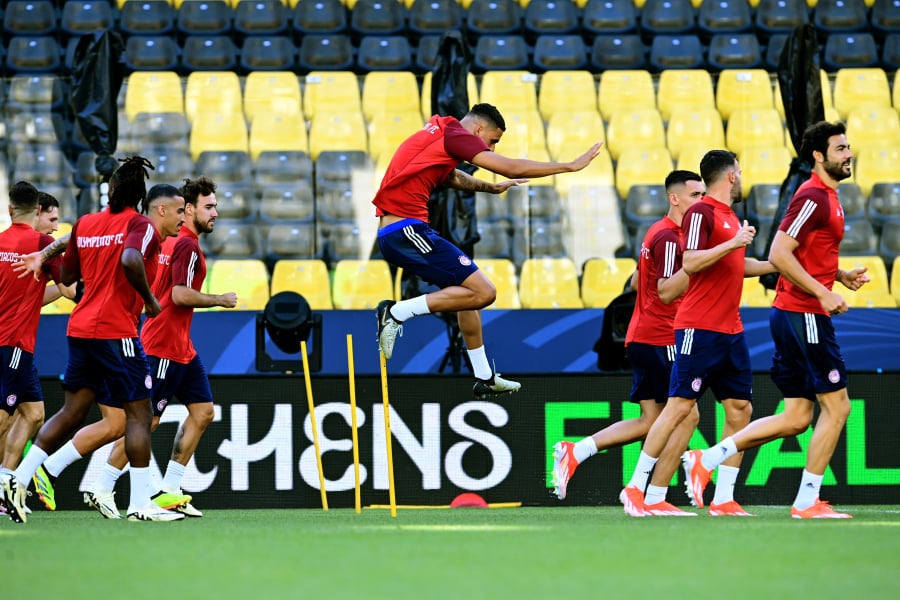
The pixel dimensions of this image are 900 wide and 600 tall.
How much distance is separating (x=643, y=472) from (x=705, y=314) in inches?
40.7

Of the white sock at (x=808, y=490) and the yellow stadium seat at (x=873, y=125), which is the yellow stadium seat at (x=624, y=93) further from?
the white sock at (x=808, y=490)

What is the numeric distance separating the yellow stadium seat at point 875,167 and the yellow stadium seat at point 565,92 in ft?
8.41

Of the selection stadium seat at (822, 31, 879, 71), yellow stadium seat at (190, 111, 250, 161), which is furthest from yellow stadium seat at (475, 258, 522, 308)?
stadium seat at (822, 31, 879, 71)

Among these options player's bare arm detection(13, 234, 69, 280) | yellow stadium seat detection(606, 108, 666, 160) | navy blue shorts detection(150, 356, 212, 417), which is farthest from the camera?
yellow stadium seat detection(606, 108, 666, 160)

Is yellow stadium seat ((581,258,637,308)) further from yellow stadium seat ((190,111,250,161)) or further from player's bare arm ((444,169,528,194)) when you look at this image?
yellow stadium seat ((190,111,250,161))

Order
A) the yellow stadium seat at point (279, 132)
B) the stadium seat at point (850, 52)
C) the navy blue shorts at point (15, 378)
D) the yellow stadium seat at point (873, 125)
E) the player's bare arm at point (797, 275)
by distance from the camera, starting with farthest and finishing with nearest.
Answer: the stadium seat at point (850, 52) < the yellow stadium seat at point (873, 125) < the yellow stadium seat at point (279, 132) < the navy blue shorts at point (15, 378) < the player's bare arm at point (797, 275)

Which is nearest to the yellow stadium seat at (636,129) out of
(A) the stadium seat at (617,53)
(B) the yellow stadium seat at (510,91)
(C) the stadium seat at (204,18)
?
(B) the yellow stadium seat at (510,91)

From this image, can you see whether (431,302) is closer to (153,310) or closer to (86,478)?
(153,310)

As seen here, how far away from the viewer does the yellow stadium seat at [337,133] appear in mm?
12742

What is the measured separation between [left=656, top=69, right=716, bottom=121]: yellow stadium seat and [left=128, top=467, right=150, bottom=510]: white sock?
6.96m

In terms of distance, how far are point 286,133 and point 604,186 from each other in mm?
3070

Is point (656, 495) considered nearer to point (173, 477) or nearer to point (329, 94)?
point (173, 477)

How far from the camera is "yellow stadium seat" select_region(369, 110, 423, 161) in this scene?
1264 cm

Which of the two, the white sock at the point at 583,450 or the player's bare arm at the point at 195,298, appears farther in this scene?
the white sock at the point at 583,450
